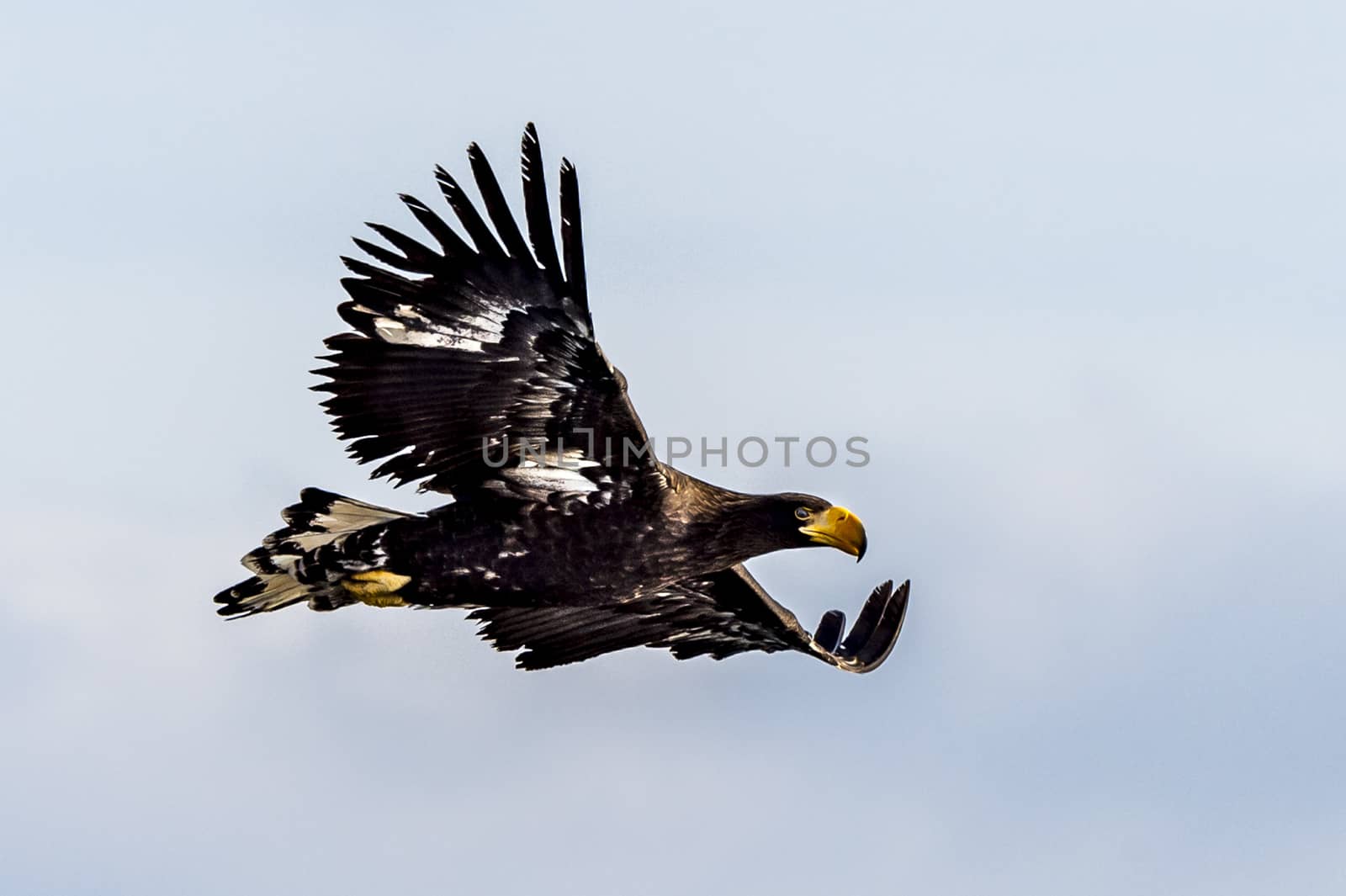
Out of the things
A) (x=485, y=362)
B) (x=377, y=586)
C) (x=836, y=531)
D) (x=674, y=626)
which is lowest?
(x=674, y=626)

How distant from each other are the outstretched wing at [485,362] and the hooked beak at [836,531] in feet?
4.30

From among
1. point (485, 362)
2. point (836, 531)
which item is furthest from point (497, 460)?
point (836, 531)

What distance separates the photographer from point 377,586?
53.8 feet

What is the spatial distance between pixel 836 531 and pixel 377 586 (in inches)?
135

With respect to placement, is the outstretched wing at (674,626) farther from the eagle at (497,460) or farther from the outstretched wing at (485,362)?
the outstretched wing at (485,362)

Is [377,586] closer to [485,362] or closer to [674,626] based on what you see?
[485,362]

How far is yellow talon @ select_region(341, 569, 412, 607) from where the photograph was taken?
16328 mm

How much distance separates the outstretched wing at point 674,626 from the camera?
17969 millimetres

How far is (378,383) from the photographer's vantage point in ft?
51.4

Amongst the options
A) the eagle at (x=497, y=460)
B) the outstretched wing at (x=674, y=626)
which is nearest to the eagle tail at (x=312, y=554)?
the eagle at (x=497, y=460)

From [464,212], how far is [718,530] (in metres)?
3.06

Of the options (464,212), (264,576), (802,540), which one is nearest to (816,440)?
(802,540)

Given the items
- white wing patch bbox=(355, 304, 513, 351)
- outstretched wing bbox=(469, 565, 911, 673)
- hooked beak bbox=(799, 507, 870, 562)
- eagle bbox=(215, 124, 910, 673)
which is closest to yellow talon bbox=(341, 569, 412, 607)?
eagle bbox=(215, 124, 910, 673)

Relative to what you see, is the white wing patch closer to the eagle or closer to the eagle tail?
the eagle
